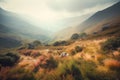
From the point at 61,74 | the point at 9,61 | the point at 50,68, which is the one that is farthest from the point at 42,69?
the point at 9,61

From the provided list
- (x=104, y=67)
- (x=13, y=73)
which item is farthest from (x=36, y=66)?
(x=104, y=67)

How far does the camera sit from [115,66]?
10938 millimetres

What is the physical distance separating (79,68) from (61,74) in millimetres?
1704

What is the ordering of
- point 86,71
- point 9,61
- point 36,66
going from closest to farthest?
1. point 86,71
2. point 36,66
3. point 9,61

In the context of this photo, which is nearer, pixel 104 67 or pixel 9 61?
pixel 104 67

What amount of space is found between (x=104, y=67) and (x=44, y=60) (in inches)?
301

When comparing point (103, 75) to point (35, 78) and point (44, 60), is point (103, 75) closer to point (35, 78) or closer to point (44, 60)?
point (35, 78)

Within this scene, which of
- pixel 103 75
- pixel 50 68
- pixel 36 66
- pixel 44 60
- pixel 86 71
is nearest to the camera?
pixel 103 75

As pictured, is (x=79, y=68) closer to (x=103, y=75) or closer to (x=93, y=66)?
(x=93, y=66)

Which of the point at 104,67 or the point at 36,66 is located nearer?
the point at 104,67

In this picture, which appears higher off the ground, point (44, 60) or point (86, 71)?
point (44, 60)

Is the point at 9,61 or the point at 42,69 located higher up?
the point at 9,61

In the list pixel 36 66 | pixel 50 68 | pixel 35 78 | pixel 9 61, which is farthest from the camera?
pixel 9 61

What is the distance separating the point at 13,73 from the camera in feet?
48.9
